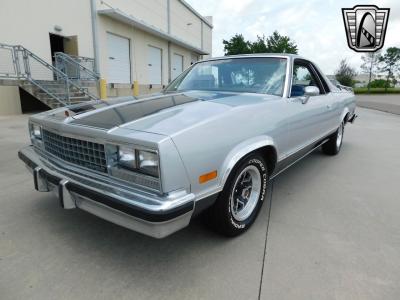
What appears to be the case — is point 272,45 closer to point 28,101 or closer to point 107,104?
point 28,101

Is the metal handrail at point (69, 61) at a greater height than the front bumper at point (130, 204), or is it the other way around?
the metal handrail at point (69, 61)

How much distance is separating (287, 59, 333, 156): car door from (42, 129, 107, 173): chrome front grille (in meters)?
1.79

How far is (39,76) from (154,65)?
31.3ft

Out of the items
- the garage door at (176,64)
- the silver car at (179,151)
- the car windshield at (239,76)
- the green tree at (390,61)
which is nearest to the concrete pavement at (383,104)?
the car windshield at (239,76)

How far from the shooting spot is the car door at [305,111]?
2.95 meters

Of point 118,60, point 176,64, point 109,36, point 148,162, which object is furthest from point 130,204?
point 176,64

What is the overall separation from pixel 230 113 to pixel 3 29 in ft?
33.4

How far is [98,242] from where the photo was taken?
2312 millimetres

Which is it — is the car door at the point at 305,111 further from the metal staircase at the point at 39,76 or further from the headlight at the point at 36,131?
the metal staircase at the point at 39,76

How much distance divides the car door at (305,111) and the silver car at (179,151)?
2 cm

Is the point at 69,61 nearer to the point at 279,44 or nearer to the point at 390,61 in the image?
the point at 279,44

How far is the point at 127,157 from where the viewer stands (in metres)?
1.80

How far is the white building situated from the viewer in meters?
9.66

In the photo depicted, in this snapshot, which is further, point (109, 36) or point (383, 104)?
point (383, 104)
